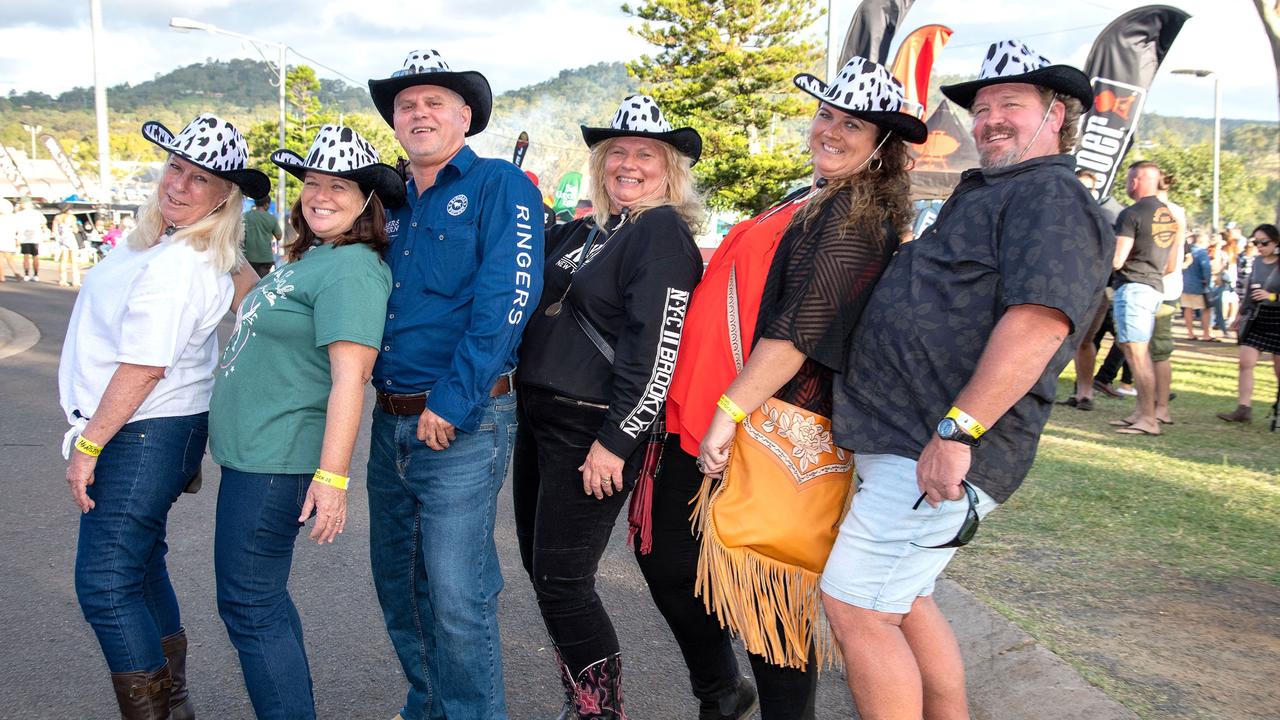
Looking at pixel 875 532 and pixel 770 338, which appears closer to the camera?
pixel 875 532

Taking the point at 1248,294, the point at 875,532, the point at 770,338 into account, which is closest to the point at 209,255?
the point at 770,338

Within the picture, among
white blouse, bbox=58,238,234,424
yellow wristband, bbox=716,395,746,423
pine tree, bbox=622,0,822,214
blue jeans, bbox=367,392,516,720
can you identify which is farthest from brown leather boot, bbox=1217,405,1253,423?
pine tree, bbox=622,0,822,214

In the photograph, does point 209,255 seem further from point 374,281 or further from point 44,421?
point 44,421

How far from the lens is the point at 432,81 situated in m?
2.87

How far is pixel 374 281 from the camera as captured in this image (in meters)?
2.71

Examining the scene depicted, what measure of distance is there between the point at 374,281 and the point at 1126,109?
8603 mm

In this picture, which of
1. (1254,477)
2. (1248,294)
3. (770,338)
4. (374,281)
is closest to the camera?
(770,338)

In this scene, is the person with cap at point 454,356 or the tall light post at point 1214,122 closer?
the person with cap at point 454,356

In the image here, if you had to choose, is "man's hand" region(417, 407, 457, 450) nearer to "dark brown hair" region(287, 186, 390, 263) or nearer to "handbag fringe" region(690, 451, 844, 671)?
"dark brown hair" region(287, 186, 390, 263)

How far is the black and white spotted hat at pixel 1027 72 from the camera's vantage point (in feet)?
7.57

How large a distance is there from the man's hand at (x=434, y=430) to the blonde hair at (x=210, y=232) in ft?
2.64

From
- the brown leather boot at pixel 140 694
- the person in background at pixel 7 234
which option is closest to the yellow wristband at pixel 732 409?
the brown leather boot at pixel 140 694

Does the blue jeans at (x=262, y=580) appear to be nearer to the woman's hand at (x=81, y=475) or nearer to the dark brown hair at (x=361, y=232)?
the woman's hand at (x=81, y=475)

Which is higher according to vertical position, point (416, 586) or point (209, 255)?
point (209, 255)
